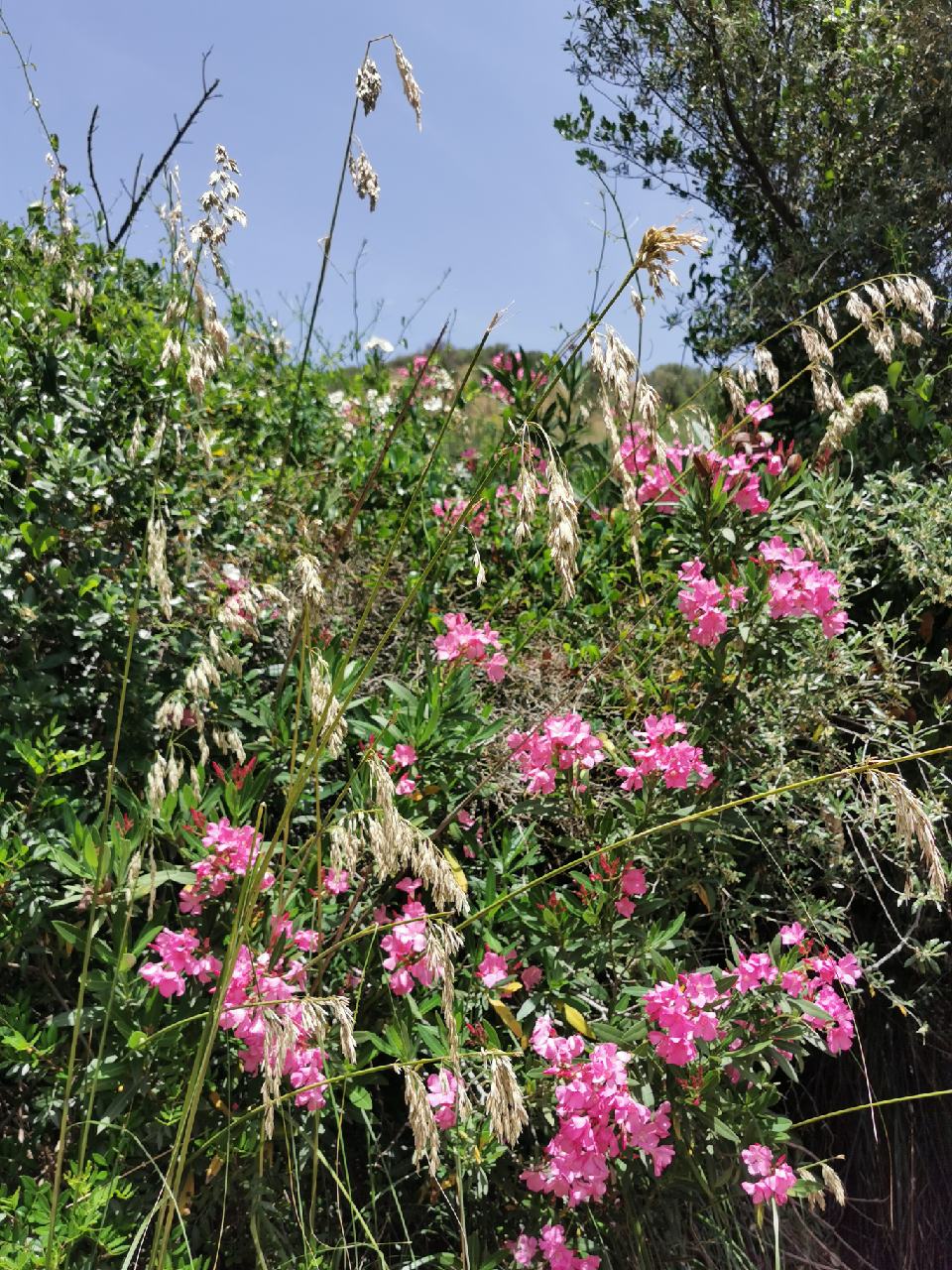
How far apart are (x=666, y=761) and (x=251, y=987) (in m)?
0.85

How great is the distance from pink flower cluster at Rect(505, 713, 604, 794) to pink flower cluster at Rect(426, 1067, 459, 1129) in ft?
1.84

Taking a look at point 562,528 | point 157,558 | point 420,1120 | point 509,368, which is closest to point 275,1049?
point 420,1120

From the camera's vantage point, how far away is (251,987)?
169cm

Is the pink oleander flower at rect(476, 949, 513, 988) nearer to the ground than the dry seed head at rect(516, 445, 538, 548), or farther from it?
nearer to the ground

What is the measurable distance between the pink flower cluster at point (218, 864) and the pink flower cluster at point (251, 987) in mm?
A: 65

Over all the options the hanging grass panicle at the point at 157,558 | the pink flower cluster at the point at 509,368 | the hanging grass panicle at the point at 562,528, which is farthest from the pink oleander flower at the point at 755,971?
the pink flower cluster at the point at 509,368

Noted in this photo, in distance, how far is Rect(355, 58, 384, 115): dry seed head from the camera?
1.66 m

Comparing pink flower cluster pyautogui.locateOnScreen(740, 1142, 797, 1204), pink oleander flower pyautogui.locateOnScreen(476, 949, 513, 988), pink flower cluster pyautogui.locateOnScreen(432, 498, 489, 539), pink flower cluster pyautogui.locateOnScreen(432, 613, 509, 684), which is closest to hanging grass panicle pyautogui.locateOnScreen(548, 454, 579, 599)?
pink flower cluster pyautogui.locateOnScreen(432, 613, 509, 684)

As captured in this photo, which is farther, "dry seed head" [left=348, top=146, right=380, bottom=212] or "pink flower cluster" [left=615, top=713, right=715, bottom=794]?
"pink flower cluster" [left=615, top=713, right=715, bottom=794]

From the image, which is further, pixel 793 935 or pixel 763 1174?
pixel 793 935

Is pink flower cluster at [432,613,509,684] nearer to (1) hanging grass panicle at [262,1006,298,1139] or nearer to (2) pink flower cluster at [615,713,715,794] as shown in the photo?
(2) pink flower cluster at [615,713,715,794]

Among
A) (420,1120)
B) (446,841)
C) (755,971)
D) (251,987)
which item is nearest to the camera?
(420,1120)

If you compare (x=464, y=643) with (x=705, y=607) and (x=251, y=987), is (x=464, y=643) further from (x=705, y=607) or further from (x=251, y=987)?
(x=251, y=987)

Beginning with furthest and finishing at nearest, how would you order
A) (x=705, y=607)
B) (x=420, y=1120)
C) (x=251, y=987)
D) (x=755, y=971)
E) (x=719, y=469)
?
(x=719, y=469) → (x=705, y=607) → (x=755, y=971) → (x=251, y=987) → (x=420, y=1120)
